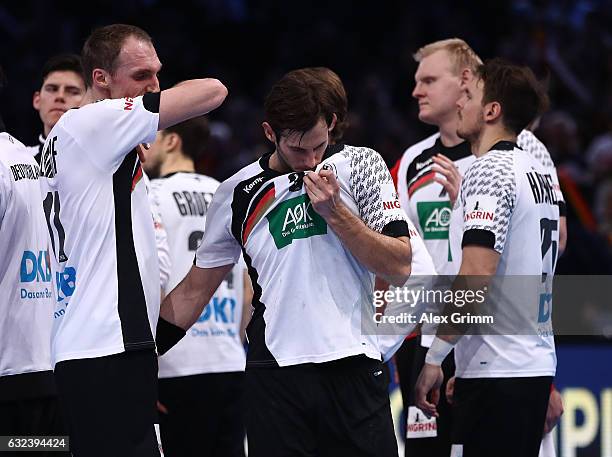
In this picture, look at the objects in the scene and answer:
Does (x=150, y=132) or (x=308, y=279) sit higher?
(x=150, y=132)

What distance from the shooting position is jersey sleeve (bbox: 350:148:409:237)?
454 centimetres

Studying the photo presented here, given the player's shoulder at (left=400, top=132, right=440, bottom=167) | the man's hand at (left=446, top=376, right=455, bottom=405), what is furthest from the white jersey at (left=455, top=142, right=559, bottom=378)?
the player's shoulder at (left=400, top=132, right=440, bottom=167)

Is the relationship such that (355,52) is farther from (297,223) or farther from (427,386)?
(297,223)

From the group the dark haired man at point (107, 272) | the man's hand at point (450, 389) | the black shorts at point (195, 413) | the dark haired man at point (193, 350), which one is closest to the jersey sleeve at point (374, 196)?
the dark haired man at point (107, 272)

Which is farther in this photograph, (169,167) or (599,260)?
(599,260)

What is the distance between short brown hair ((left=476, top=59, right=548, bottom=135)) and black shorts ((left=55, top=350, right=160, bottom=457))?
→ 241cm

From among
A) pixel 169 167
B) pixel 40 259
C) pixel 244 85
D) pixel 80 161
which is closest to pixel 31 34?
pixel 244 85

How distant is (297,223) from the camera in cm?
449

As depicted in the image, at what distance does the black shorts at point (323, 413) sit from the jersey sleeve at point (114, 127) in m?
1.10

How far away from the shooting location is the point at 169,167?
23.0ft

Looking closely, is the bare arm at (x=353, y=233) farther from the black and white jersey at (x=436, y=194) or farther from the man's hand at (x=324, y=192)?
the black and white jersey at (x=436, y=194)

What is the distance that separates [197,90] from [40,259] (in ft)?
4.93

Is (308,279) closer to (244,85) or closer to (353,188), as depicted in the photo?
(353,188)

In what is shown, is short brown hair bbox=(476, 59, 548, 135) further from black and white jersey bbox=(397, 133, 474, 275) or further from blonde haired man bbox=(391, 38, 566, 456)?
black and white jersey bbox=(397, 133, 474, 275)
